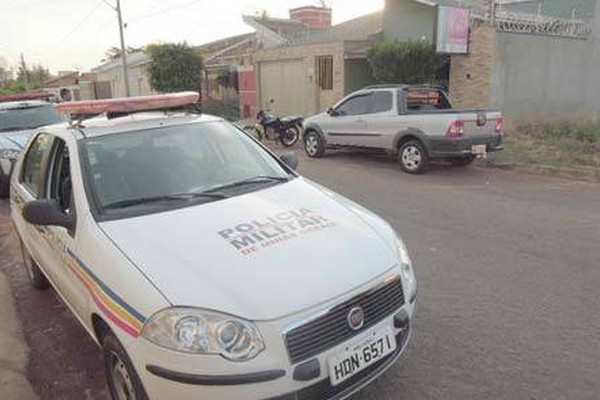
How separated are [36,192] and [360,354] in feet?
9.84

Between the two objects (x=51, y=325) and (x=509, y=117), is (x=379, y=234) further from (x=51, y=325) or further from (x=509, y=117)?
(x=509, y=117)

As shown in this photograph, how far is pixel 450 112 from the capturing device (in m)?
9.54

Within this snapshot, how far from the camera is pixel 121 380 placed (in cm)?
285

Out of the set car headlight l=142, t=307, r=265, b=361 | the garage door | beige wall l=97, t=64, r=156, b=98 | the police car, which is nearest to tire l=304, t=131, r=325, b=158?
the garage door

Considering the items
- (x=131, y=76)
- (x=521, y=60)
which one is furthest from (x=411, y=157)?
(x=131, y=76)

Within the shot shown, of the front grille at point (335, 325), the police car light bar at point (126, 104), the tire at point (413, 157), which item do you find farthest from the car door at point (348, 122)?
the front grille at point (335, 325)

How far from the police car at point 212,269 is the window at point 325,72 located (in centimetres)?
1591

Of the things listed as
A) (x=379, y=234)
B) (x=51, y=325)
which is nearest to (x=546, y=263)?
(x=379, y=234)

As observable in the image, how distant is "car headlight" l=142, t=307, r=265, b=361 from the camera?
233cm

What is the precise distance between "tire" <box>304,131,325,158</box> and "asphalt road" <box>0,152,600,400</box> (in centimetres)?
491

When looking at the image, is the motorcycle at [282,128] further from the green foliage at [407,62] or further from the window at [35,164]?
the window at [35,164]

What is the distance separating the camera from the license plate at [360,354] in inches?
98.3

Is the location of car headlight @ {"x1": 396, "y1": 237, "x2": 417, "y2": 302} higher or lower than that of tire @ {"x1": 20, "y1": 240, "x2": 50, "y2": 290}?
higher

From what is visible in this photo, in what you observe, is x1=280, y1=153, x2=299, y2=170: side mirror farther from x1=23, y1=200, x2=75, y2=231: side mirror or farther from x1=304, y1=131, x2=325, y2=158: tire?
x1=304, y1=131, x2=325, y2=158: tire
